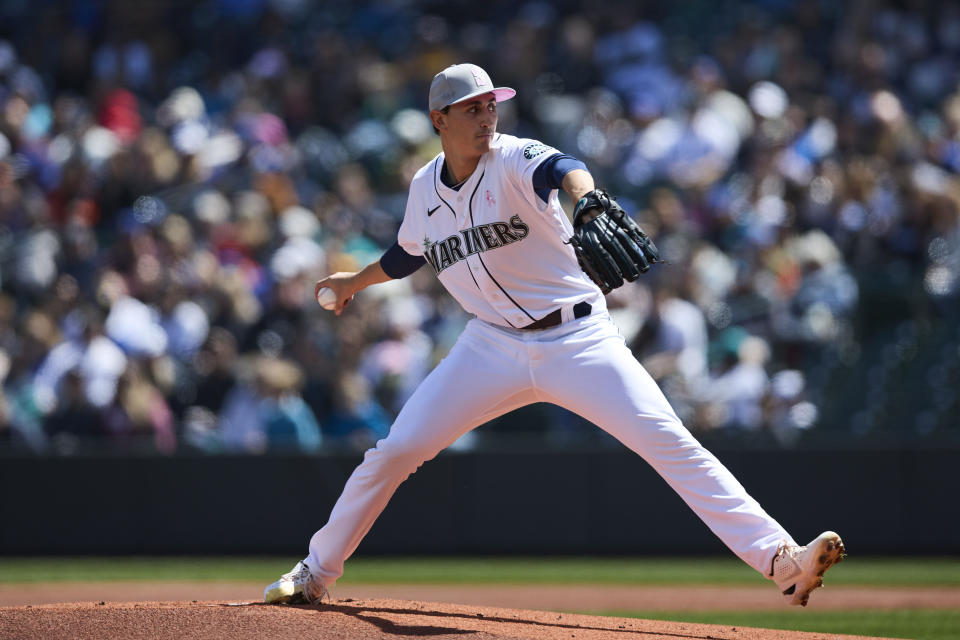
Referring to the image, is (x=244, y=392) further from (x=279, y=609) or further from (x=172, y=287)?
(x=279, y=609)

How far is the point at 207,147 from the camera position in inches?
483

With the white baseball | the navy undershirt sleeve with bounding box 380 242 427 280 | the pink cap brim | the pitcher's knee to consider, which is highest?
the pink cap brim

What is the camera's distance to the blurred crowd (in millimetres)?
9883

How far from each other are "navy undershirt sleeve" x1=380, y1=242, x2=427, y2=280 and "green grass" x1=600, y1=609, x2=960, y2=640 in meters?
2.50

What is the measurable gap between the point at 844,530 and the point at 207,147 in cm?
666

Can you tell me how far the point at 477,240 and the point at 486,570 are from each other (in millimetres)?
5211

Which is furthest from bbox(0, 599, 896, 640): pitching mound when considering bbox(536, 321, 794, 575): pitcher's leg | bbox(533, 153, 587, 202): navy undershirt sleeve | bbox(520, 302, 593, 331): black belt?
bbox(533, 153, 587, 202): navy undershirt sleeve

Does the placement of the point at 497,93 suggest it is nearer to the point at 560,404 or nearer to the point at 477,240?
the point at 477,240

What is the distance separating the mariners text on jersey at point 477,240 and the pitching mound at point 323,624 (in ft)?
4.42

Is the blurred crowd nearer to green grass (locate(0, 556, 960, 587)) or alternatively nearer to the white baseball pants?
green grass (locate(0, 556, 960, 587))

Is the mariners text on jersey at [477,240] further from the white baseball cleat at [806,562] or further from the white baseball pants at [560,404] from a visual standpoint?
the white baseball cleat at [806,562]

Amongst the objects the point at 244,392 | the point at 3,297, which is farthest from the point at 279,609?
the point at 3,297

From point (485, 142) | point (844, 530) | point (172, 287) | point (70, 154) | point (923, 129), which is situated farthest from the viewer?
point (70, 154)

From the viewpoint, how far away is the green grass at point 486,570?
8883mm
